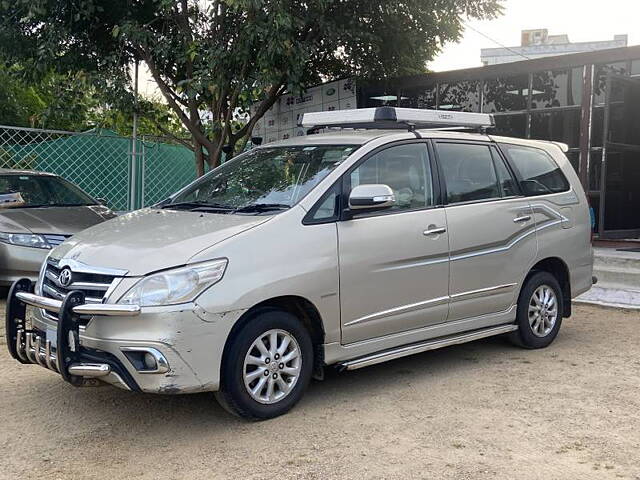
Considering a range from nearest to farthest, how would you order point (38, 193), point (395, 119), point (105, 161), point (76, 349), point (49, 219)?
point (76, 349) → point (395, 119) → point (49, 219) → point (38, 193) → point (105, 161)

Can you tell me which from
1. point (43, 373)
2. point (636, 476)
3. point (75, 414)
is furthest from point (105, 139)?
point (636, 476)

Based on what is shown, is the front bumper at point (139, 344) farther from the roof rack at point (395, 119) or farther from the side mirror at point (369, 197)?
the roof rack at point (395, 119)

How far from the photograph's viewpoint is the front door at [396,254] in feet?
14.9

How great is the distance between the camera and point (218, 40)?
31.8ft

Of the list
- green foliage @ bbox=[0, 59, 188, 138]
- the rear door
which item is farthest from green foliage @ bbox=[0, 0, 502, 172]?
the rear door

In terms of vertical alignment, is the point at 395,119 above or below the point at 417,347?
above

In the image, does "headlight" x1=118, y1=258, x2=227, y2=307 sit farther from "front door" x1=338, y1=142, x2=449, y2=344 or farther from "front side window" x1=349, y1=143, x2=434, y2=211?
"front side window" x1=349, y1=143, x2=434, y2=211

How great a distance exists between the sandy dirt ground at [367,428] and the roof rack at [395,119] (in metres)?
1.93

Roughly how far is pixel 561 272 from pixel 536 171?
931mm

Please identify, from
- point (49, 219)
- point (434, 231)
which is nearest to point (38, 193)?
point (49, 219)

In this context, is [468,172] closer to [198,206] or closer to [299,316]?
[299,316]

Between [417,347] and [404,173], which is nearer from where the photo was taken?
[417,347]

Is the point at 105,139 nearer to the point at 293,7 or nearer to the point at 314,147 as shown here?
the point at 293,7

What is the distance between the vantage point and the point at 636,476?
3494mm
